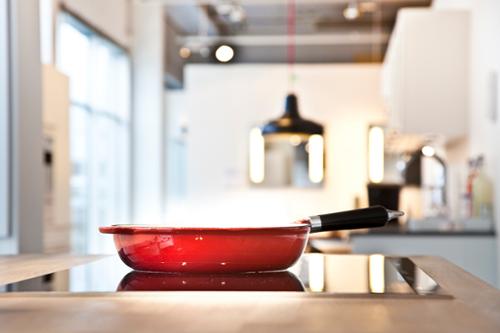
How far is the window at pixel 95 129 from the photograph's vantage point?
670 centimetres

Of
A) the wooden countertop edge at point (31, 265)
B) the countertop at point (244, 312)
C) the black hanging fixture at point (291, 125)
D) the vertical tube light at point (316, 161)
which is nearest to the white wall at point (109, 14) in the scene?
the black hanging fixture at point (291, 125)

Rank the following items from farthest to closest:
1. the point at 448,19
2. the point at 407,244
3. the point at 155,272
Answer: the point at 448,19
the point at 407,244
the point at 155,272

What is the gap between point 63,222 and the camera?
4.32 m

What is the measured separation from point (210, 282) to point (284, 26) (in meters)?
9.40

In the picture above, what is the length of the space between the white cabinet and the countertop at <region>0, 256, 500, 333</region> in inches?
170

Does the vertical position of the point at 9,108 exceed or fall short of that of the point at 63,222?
it exceeds it

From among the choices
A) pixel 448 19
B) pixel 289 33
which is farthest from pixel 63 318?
pixel 289 33

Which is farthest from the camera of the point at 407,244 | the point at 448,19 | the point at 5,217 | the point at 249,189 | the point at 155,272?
the point at 249,189

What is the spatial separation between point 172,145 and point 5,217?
7897 mm

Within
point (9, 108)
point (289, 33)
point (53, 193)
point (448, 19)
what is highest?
point (289, 33)

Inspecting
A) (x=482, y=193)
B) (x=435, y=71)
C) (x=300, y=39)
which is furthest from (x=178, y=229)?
(x=300, y=39)

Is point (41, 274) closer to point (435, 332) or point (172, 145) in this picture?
point (435, 332)

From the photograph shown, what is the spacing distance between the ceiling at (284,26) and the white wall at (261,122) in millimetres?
745

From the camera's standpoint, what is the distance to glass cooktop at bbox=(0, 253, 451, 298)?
0.91 m
